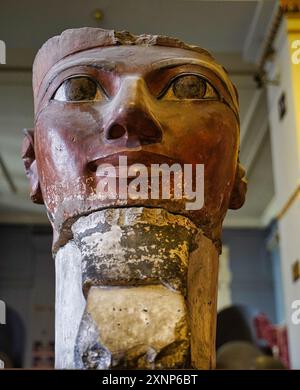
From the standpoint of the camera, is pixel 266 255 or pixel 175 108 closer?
pixel 175 108

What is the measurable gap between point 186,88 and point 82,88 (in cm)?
25

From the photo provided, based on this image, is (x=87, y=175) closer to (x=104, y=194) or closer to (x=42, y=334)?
(x=104, y=194)

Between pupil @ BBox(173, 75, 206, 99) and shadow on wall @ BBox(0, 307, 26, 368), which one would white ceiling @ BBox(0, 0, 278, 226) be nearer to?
pupil @ BBox(173, 75, 206, 99)

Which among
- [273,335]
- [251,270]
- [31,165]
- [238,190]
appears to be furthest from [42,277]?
[251,270]

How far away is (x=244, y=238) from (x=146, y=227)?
6326 mm

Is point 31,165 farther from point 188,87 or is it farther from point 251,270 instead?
point 251,270

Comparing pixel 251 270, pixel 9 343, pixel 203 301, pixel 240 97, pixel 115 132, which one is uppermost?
pixel 251 270

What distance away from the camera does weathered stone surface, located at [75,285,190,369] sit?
1.19 metres

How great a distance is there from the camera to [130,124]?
4.49 ft

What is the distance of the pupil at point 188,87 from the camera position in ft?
4.86

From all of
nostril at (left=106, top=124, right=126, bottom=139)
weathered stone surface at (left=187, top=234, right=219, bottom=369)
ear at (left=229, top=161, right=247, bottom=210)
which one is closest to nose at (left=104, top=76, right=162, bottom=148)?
nostril at (left=106, top=124, right=126, bottom=139)

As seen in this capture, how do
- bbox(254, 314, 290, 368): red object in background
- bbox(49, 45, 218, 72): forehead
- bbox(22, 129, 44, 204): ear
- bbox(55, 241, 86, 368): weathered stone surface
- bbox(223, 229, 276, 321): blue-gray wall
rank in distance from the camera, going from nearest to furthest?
bbox(55, 241, 86, 368): weathered stone surface → bbox(49, 45, 218, 72): forehead → bbox(22, 129, 44, 204): ear → bbox(254, 314, 290, 368): red object in background → bbox(223, 229, 276, 321): blue-gray wall

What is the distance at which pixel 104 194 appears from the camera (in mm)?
1387
